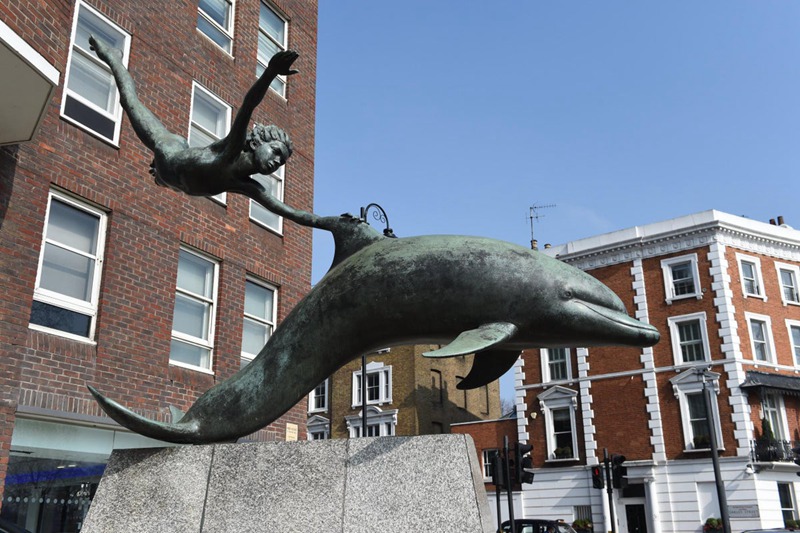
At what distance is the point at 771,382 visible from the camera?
97.4 ft

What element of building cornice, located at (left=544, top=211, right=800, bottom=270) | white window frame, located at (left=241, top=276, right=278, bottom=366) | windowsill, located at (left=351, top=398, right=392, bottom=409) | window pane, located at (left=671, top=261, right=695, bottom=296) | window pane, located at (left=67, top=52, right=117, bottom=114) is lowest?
white window frame, located at (left=241, top=276, right=278, bottom=366)

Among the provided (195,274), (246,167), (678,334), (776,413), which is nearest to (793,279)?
(678,334)

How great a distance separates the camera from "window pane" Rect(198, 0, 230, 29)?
610 inches

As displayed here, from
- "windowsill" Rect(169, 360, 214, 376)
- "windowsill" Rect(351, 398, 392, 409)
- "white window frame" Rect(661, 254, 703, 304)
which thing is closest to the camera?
"windowsill" Rect(169, 360, 214, 376)

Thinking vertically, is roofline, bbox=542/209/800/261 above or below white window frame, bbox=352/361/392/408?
above

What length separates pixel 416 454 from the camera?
411 cm

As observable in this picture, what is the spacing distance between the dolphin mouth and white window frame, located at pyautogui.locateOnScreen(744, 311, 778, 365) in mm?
29671

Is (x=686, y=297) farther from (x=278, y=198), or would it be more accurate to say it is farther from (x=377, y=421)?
(x=278, y=198)

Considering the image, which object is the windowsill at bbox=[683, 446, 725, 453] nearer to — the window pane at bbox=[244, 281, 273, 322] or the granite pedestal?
the window pane at bbox=[244, 281, 273, 322]

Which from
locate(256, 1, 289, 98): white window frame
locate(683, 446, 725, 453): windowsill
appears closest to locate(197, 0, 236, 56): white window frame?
locate(256, 1, 289, 98): white window frame

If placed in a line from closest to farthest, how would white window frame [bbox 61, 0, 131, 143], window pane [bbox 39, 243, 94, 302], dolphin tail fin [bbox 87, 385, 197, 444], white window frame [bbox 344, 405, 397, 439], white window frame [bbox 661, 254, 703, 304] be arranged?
dolphin tail fin [bbox 87, 385, 197, 444]
window pane [bbox 39, 243, 94, 302]
white window frame [bbox 61, 0, 131, 143]
white window frame [bbox 661, 254, 703, 304]
white window frame [bbox 344, 405, 397, 439]

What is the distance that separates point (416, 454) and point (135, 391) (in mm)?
8600

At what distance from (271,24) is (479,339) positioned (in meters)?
15.6

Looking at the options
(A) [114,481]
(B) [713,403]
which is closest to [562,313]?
(A) [114,481]
